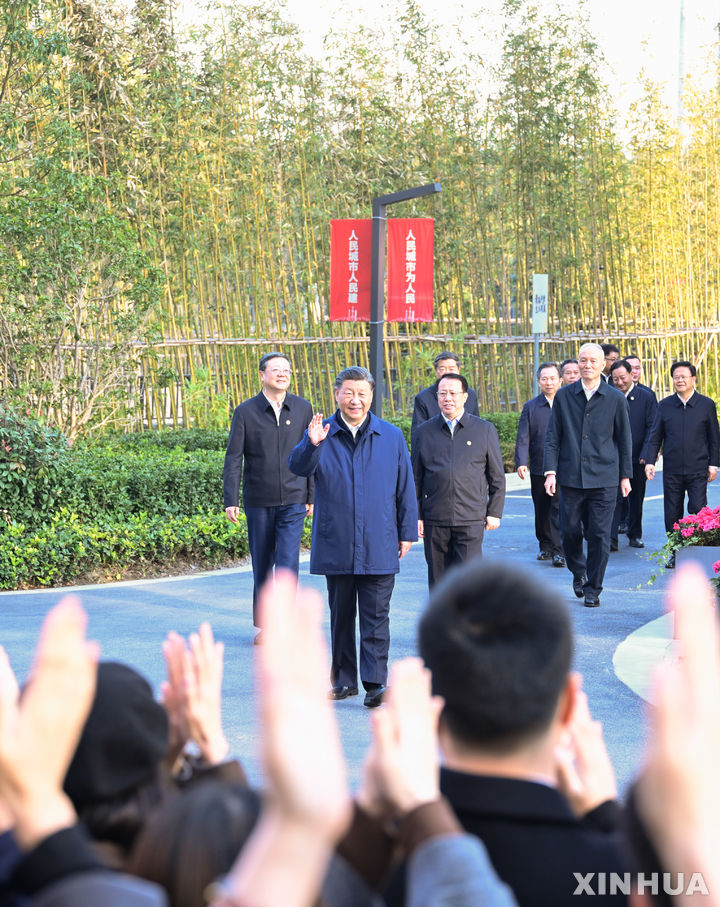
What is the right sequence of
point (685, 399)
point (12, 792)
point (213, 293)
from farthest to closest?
point (213, 293) < point (685, 399) < point (12, 792)

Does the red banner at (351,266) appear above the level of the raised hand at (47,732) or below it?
above

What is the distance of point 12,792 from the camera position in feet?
4.54

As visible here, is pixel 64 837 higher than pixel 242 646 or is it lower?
higher

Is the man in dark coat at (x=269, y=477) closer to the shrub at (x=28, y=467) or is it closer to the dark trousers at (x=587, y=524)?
the dark trousers at (x=587, y=524)

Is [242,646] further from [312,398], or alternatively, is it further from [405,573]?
[312,398]

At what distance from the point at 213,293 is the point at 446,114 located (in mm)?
4728

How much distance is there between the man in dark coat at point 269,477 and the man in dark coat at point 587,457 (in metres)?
2.27

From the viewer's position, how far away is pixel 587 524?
965 centimetres

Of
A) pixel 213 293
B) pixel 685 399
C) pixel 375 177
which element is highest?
pixel 375 177

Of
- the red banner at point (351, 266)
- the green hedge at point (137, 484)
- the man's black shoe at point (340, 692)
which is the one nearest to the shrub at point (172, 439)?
the green hedge at point (137, 484)

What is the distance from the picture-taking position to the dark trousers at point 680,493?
11516 millimetres

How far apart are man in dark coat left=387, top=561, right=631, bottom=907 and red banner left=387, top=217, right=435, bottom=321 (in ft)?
39.0

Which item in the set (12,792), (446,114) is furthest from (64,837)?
(446,114)

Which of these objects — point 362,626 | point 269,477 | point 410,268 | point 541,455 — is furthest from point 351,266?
point 362,626
